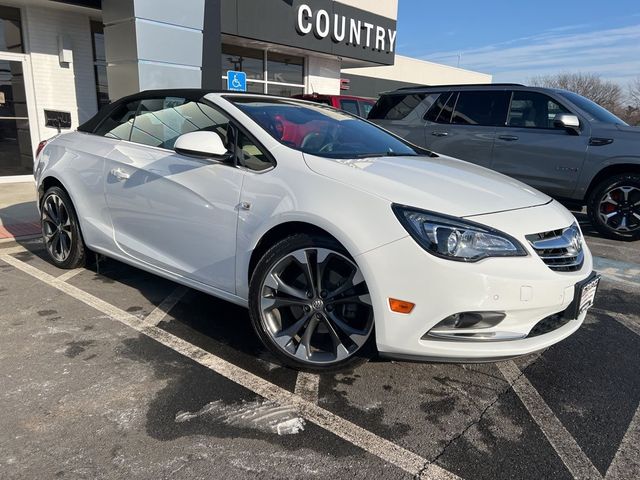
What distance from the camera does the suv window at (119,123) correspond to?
4039 mm

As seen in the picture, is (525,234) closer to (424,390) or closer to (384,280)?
(384,280)

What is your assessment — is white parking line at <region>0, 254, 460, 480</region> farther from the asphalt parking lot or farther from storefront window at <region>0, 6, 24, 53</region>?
storefront window at <region>0, 6, 24, 53</region>

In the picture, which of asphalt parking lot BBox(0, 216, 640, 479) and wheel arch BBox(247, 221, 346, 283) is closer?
asphalt parking lot BBox(0, 216, 640, 479)

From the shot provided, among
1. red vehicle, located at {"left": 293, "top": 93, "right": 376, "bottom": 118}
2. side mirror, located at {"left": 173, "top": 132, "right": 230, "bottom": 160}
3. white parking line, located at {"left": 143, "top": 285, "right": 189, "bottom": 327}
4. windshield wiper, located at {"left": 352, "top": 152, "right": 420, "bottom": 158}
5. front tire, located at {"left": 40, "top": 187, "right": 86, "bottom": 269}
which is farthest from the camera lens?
red vehicle, located at {"left": 293, "top": 93, "right": 376, "bottom": 118}

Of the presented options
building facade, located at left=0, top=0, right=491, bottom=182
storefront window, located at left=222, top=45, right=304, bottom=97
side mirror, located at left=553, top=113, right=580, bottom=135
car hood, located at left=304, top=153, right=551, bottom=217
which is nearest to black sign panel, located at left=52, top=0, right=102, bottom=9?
building facade, located at left=0, top=0, right=491, bottom=182

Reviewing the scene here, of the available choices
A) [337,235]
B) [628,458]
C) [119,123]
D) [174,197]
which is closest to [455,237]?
[337,235]

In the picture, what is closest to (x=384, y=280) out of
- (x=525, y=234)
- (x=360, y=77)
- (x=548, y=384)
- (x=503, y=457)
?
(x=525, y=234)

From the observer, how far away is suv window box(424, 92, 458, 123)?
7176 mm

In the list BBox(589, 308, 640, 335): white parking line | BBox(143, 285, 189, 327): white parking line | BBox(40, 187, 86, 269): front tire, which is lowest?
BBox(589, 308, 640, 335): white parking line

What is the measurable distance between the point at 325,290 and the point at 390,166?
844 mm

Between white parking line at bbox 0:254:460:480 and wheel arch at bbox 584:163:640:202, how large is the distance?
17.1 feet

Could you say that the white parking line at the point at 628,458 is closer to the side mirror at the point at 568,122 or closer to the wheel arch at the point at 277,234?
the wheel arch at the point at 277,234

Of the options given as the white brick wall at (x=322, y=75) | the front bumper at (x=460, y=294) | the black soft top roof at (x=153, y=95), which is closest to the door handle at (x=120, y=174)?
the black soft top roof at (x=153, y=95)

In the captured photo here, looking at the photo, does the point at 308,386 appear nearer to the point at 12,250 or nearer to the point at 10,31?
the point at 12,250
